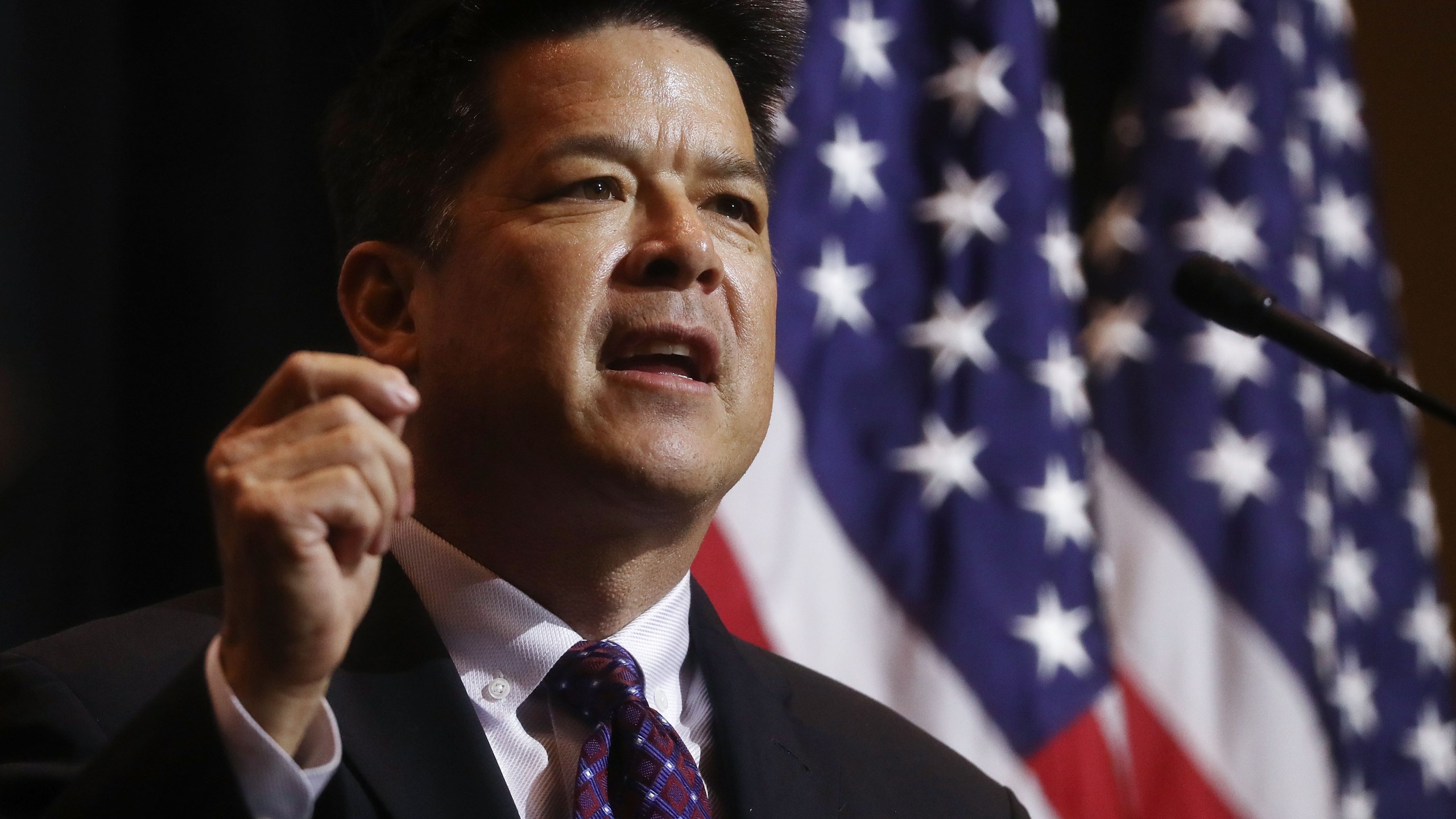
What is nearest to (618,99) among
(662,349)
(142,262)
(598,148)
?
(598,148)

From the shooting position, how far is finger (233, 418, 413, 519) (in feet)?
3.07

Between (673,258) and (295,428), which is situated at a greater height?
(295,428)

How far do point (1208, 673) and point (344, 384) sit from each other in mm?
1981

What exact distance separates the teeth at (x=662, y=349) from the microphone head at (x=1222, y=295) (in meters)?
0.54

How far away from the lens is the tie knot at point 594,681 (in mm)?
1391

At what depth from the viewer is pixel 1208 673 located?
8.02 feet

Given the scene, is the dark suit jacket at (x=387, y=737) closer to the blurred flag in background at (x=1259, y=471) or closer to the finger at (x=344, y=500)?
the finger at (x=344, y=500)

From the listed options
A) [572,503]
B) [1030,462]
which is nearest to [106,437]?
[572,503]

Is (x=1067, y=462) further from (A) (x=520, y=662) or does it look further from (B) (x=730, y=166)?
(A) (x=520, y=662)

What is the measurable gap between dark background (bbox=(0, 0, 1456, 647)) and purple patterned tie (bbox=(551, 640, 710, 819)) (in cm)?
78

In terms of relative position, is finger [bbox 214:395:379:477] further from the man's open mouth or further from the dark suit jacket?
the man's open mouth

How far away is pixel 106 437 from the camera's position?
185 centimetres

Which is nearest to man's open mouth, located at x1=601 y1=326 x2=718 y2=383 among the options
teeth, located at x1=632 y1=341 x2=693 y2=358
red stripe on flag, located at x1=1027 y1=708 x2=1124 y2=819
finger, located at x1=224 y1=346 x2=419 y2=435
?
teeth, located at x1=632 y1=341 x2=693 y2=358

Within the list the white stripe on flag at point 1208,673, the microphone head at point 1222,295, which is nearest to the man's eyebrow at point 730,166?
the microphone head at point 1222,295
